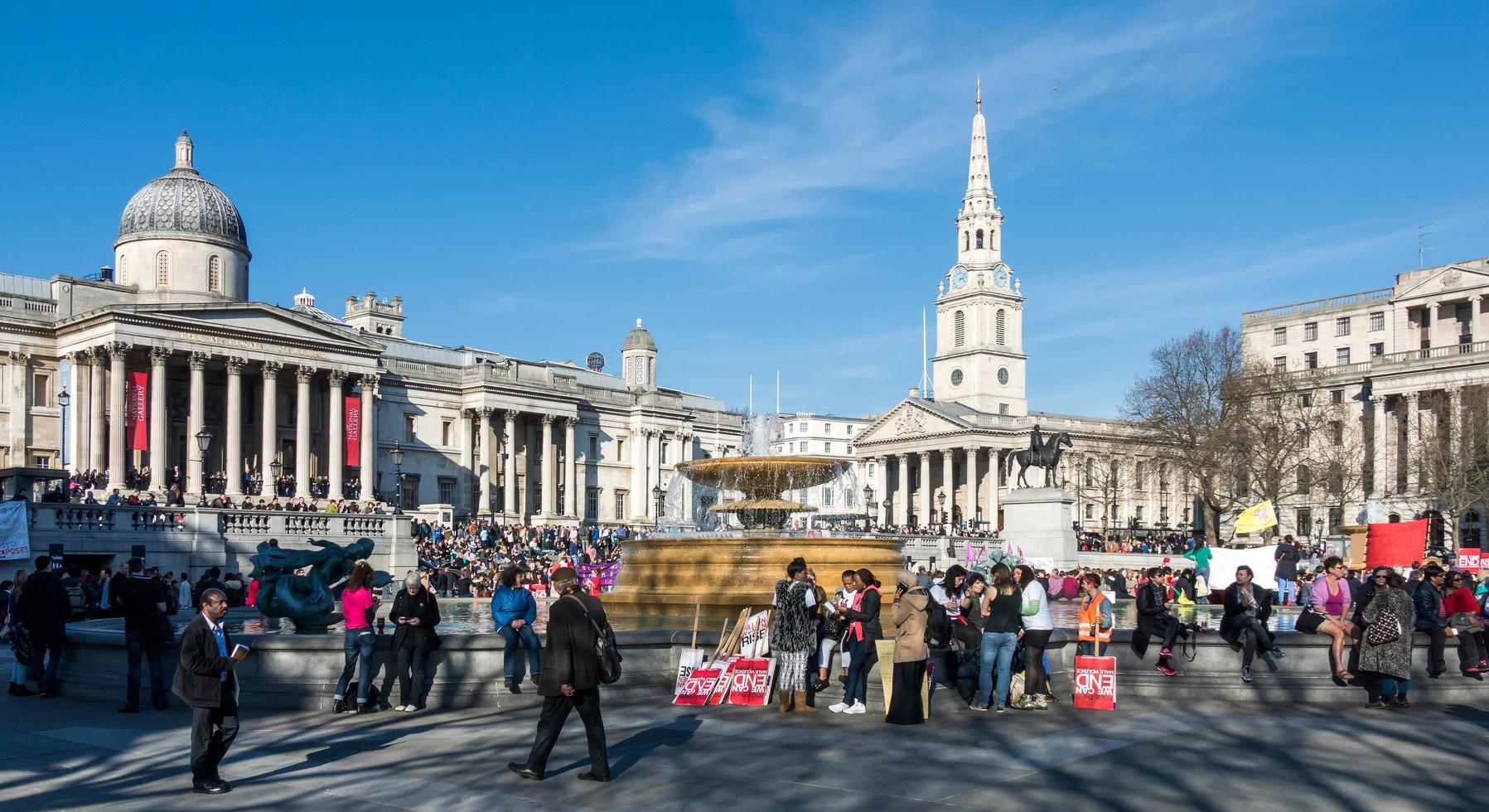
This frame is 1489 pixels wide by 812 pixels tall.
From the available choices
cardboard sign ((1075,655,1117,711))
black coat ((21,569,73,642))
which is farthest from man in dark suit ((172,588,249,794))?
cardboard sign ((1075,655,1117,711))

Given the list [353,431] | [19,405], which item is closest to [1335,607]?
[353,431]

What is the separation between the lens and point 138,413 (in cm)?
5272

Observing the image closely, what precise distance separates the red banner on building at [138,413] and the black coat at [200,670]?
47090 millimetres

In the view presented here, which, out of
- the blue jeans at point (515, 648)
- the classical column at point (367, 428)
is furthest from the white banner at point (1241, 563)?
the classical column at point (367, 428)

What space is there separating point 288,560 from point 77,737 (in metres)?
4.94

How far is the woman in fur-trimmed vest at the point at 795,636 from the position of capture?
43.3 feet

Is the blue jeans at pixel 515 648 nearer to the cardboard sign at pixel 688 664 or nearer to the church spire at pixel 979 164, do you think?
the cardboard sign at pixel 688 664

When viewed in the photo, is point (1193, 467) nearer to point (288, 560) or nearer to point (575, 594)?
point (288, 560)

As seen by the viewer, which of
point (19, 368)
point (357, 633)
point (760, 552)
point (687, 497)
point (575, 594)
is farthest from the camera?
point (687, 497)

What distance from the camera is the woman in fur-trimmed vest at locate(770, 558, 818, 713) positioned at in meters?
13.2

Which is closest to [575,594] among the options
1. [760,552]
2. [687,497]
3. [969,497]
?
[760,552]

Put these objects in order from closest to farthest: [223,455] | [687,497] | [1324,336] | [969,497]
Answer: [223,455], [687,497], [1324,336], [969,497]

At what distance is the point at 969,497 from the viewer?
104 m

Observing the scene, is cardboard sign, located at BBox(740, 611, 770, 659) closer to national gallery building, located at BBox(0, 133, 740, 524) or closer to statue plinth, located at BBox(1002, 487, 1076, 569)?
statue plinth, located at BBox(1002, 487, 1076, 569)
